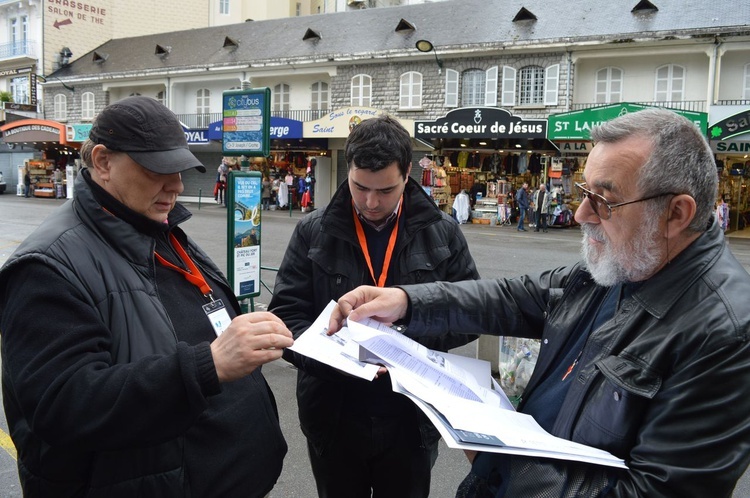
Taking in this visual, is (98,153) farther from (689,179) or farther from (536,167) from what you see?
(536,167)

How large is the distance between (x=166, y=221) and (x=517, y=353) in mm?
3494

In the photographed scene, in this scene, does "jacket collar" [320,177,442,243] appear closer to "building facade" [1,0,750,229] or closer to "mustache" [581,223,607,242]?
"mustache" [581,223,607,242]

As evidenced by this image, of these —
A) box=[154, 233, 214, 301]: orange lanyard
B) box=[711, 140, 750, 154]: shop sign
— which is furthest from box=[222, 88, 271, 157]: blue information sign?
box=[711, 140, 750, 154]: shop sign

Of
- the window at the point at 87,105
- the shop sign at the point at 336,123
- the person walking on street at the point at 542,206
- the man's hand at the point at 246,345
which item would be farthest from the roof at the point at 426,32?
the man's hand at the point at 246,345

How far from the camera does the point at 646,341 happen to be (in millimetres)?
1446

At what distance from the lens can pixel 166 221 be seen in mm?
2088

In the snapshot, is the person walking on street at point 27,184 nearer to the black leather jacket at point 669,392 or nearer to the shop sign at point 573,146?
the shop sign at point 573,146

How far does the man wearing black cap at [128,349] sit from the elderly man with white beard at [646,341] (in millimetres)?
774

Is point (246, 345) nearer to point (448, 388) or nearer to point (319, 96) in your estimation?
point (448, 388)

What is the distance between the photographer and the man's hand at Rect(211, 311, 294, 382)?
5.27 ft

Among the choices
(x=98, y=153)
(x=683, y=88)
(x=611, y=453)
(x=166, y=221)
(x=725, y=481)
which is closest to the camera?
(x=725, y=481)

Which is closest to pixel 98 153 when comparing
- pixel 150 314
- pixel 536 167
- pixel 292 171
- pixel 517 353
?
pixel 150 314

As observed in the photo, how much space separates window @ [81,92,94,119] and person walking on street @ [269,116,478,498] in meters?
36.6

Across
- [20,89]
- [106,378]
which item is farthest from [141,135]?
[20,89]
